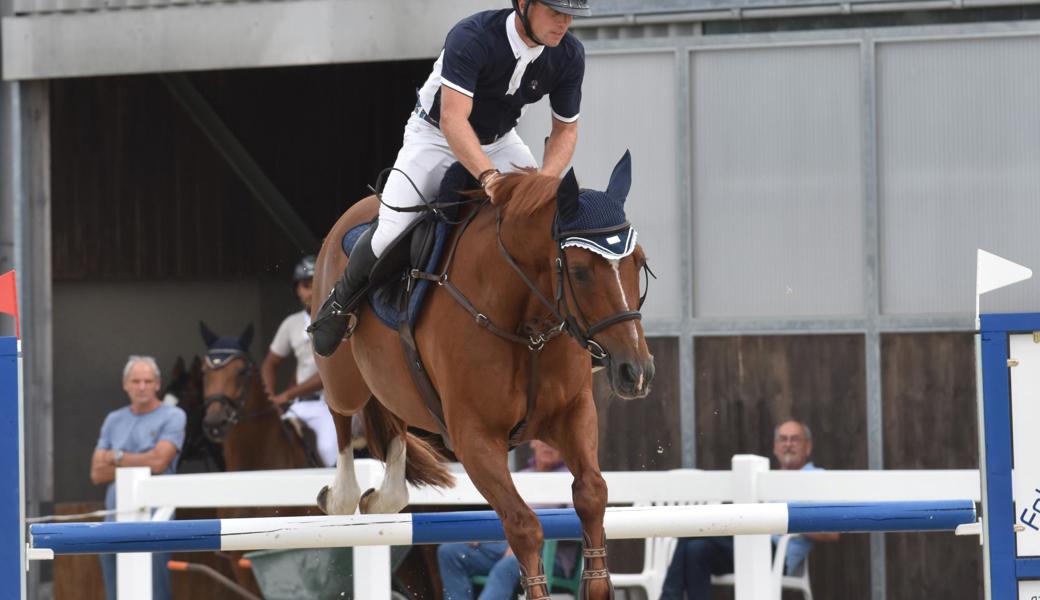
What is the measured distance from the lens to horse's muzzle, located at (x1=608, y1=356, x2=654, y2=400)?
433 centimetres

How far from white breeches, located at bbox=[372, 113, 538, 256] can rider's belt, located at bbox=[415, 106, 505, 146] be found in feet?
0.04

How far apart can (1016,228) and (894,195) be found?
708 millimetres

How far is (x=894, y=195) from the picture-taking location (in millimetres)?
9367

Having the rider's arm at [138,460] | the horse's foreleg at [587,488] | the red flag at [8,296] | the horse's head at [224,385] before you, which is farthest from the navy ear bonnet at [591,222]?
the rider's arm at [138,460]

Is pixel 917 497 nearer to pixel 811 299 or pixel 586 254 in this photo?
pixel 811 299

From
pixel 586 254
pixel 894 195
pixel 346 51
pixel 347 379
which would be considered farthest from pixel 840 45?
pixel 586 254

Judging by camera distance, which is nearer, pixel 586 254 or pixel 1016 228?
pixel 586 254

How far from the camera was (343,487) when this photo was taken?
655cm

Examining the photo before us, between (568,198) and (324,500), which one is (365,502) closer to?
(324,500)

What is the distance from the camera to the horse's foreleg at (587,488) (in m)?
4.62

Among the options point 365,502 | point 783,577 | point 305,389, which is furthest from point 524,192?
point 305,389

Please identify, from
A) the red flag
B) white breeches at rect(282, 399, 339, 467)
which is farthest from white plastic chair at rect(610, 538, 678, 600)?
the red flag

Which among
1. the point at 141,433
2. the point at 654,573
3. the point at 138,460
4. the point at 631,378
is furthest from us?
the point at 141,433

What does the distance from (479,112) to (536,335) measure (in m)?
0.93
